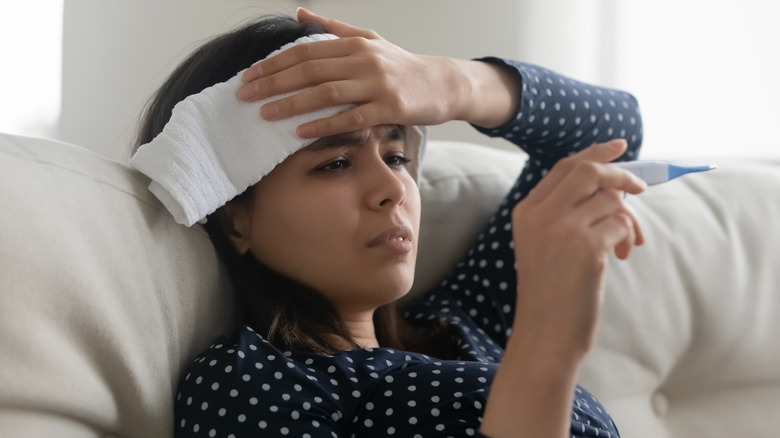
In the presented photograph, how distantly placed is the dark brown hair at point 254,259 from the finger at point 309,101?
11 centimetres

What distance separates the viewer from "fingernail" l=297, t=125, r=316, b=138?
2.70 feet

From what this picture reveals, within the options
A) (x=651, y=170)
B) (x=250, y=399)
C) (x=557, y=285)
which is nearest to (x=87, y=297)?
(x=250, y=399)

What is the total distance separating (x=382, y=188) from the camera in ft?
2.89

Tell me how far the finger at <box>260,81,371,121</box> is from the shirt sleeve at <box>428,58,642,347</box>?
311mm

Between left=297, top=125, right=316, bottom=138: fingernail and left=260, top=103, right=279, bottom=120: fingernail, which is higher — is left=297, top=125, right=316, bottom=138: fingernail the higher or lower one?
the lower one

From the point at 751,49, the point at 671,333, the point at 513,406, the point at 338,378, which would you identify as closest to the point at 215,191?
the point at 338,378

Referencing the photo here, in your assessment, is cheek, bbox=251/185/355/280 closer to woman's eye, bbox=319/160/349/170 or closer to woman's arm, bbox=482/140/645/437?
woman's eye, bbox=319/160/349/170

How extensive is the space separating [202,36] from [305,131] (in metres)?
1.05

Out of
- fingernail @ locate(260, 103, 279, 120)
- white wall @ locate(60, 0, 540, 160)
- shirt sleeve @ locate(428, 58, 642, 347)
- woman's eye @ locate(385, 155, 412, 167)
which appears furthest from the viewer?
white wall @ locate(60, 0, 540, 160)

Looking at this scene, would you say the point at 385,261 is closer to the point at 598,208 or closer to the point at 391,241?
the point at 391,241

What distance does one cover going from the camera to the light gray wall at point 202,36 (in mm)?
1696

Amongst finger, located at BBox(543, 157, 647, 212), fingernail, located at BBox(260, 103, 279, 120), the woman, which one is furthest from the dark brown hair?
finger, located at BBox(543, 157, 647, 212)

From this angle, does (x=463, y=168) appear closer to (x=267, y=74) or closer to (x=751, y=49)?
(x=267, y=74)

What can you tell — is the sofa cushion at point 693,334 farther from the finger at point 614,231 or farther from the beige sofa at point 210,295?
the finger at point 614,231
